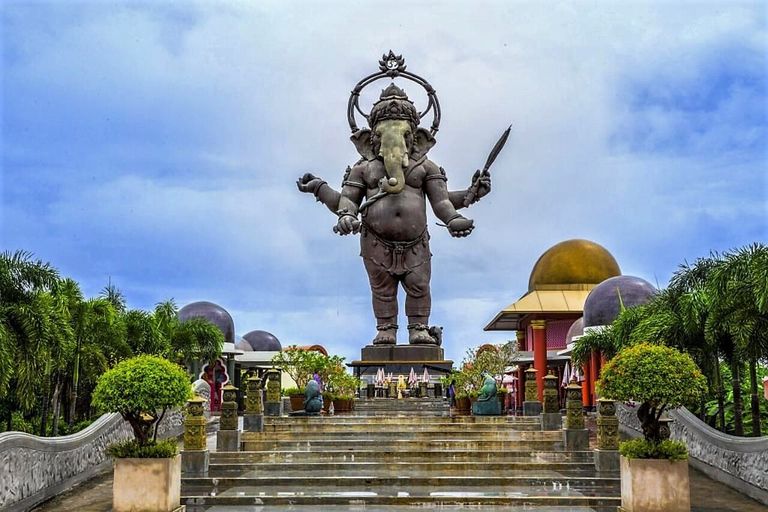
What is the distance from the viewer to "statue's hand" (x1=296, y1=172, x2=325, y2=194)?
74.9 ft

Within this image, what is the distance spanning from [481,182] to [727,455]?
35.4 ft

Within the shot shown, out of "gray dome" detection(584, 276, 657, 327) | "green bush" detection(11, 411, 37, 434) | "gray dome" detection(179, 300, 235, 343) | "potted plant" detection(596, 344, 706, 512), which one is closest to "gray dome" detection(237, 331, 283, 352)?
"gray dome" detection(179, 300, 235, 343)

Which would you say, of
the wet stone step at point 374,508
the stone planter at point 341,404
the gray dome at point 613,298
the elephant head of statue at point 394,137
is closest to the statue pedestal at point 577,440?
the wet stone step at point 374,508

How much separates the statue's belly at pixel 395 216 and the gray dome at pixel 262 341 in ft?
75.1

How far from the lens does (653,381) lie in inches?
394

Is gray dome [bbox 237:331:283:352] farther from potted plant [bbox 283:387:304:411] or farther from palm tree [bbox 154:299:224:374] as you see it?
potted plant [bbox 283:387:304:411]

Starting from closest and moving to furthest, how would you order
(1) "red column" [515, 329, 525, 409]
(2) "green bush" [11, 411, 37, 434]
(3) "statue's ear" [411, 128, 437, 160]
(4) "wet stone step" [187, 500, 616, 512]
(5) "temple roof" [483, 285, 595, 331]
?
(4) "wet stone step" [187, 500, 616, 512], (2) "green bush" [11, 411, 37, 434], (3) "statue's ear" [411, 128, 437, 160], (5) "temple roof" [483, 285, 595, 331], (1) "red column" [515, 329, 525, 409]

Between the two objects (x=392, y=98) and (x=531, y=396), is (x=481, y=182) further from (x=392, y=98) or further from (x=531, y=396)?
(x=531, y=396)

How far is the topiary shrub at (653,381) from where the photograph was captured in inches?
394

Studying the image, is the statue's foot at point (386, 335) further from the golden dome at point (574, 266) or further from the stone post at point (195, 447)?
the golden dome at point (574, 266)

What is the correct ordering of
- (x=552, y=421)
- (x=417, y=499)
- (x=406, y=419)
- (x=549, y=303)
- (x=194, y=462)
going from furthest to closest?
(x=549, y=303) → (x=406, y=419) → (x=552, y=421) → (x=194, y=462) → (x=417, y=499)

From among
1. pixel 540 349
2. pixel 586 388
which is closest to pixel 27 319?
pixel 586 388

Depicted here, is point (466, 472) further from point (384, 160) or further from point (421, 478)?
point (384, 160)

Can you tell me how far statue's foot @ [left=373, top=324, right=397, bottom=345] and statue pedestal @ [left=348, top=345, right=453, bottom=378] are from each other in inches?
8.8
